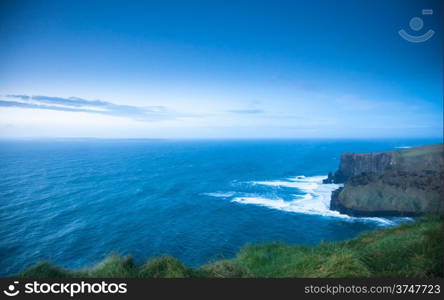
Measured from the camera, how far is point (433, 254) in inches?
136

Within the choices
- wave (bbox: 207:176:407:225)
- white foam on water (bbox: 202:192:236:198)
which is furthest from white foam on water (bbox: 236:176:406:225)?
white foam on water (bbox: 202:192:236:198)

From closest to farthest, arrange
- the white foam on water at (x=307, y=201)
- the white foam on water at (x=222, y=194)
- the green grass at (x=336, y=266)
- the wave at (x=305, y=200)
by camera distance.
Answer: the green grass at (x=336, y=266), the wave at (x=305, y=200), the white foam on water at (x=307, y=201), the white foam on water at (x=222, y=194)

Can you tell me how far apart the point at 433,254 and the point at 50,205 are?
2355cm

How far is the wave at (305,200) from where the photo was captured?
25.6 meters

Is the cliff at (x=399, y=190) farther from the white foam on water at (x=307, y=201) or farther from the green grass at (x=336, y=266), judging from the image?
the green grass at (x=336, y=266)

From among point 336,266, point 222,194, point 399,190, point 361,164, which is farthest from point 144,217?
point 361,164

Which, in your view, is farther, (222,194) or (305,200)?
(222,194)

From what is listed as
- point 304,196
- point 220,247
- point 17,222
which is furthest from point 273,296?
point 304,196

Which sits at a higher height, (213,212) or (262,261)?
(262,261)

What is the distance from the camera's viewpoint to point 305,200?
29984 mm

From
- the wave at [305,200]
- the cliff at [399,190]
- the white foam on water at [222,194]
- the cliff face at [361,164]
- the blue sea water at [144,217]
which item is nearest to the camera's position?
the blue sea water at [144,217]

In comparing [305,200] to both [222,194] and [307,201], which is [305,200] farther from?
[222,194]

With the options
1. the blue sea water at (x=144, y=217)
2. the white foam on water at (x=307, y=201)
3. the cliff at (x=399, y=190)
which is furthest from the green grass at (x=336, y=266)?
the cliff at (x=399, y=190)

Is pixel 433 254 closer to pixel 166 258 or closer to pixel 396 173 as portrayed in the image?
pixel 166 258
